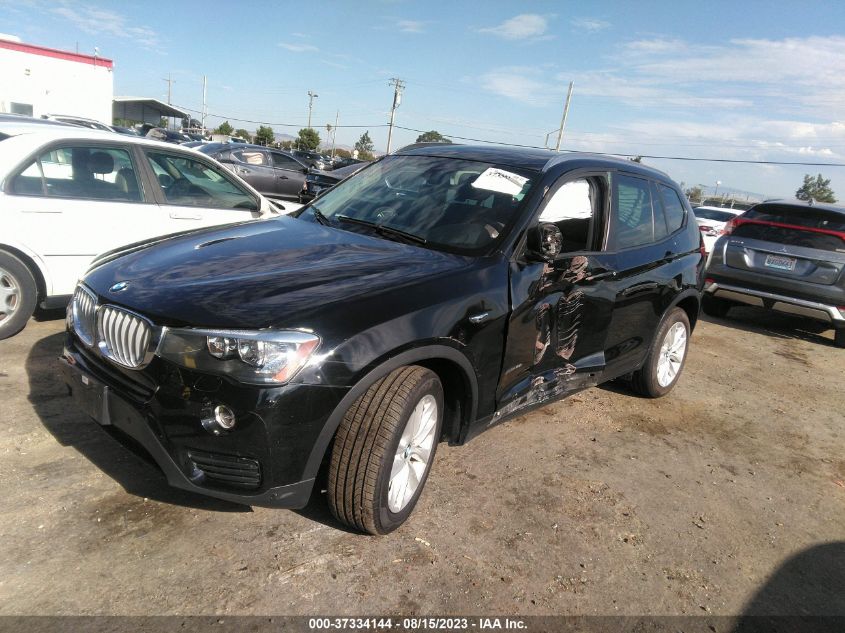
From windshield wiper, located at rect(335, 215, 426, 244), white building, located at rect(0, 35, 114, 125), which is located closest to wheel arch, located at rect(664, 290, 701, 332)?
windshield wiper, located at rect(335, 215, 426, 244)

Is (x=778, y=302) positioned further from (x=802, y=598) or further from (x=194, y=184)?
(x=194, y=184)

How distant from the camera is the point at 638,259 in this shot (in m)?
4.15

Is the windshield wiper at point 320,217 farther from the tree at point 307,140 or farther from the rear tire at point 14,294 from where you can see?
the tree at point 307,140

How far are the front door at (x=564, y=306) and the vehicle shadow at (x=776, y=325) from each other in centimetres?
539

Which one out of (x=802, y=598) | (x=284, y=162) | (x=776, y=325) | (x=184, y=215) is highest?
(x=284, y=162)

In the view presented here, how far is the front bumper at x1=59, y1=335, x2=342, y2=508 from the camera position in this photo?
227cm

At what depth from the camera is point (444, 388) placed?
3.05 meters

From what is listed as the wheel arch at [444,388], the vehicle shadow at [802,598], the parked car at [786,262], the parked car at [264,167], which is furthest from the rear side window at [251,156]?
the vehicle shadow at [802,598]

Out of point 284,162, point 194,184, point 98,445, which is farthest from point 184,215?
point 284,162

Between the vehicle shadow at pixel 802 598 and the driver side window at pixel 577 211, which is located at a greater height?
the driver side window at pixel 577 211

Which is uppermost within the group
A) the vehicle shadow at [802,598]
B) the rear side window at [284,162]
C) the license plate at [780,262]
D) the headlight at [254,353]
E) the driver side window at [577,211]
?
the rear side window at [284,162]

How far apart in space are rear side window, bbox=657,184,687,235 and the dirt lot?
5.26 feet

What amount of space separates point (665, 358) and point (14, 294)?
5.04m

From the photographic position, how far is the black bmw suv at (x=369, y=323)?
7.60ft
